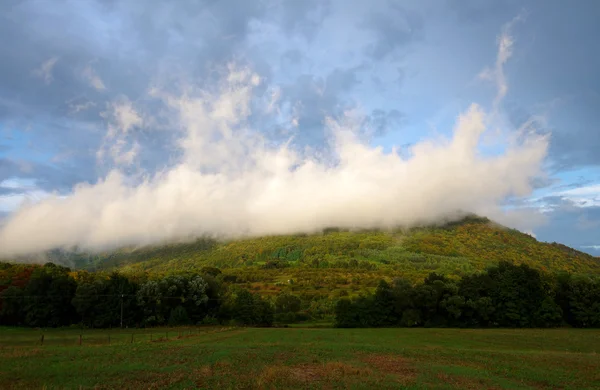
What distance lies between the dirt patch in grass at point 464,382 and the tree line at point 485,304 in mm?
62616

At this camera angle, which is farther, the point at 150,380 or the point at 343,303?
the point at 343,303

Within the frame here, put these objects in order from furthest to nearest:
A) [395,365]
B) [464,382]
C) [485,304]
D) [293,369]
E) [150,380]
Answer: [485,304] → [395,365] → [293,369] → [464,382] → [150,380]

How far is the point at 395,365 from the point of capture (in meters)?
31.7

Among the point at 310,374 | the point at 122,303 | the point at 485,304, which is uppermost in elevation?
the point at 310,374

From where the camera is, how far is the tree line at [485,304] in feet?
278

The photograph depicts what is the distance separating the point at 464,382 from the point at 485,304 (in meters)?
68.3

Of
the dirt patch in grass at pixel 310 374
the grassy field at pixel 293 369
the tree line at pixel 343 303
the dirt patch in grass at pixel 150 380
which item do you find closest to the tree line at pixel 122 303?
the tree line at pixel 343 303

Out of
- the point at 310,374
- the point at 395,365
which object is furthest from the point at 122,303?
the point at 395,365

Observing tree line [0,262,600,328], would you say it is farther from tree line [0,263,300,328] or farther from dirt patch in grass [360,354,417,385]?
dirt patch in grass [360,354,417,385]

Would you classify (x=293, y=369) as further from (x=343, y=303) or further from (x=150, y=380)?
(x=343, y=303)

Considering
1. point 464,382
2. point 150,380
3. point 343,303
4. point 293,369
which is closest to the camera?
point 150,380

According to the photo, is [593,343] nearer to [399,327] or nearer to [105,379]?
[399,327]

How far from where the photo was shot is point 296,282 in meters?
166

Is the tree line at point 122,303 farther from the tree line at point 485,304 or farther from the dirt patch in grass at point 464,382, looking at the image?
the dirt patch in grass at point 464,382
